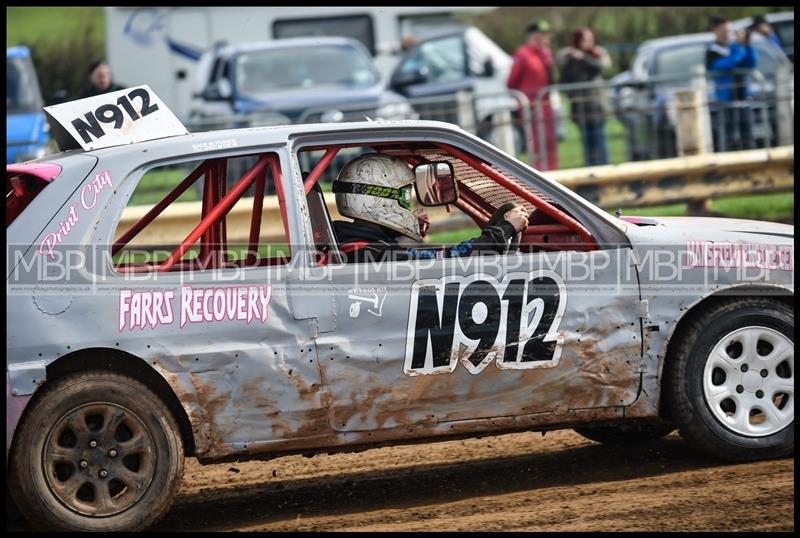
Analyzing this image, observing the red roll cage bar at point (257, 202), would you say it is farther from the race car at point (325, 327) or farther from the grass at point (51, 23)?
the grass at point (51, 23)

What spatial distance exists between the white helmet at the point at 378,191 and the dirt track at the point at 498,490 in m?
1.31

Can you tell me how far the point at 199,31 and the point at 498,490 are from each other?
19569 mm

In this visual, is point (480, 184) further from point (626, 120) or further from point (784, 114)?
point (784, 114)

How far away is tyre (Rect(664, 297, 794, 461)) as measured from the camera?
5.66m

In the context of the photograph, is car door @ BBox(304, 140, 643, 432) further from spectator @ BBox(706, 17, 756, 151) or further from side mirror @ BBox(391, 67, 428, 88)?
side mirror @ BBox(391, 67, 428, 88)

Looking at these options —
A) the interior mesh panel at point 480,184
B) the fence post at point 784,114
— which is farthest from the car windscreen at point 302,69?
the interior mesh panel at point 480,184

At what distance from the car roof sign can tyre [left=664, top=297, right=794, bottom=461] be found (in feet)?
8.49

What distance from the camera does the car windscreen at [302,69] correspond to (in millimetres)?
20094

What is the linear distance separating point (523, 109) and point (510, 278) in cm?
869

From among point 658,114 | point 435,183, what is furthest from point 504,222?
point 658,114

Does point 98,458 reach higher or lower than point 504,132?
lower

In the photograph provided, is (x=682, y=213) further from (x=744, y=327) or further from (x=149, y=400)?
(x=149, y=400)

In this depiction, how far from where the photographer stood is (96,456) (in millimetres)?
5168

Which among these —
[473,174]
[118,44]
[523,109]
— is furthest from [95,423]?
[118,44]
